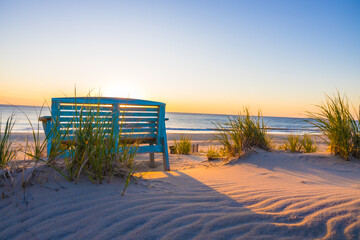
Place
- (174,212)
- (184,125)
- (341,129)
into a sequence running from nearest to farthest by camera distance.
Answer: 1. (174,212)
2. (341,129)
3. (184,125)

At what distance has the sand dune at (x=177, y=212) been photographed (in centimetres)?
149

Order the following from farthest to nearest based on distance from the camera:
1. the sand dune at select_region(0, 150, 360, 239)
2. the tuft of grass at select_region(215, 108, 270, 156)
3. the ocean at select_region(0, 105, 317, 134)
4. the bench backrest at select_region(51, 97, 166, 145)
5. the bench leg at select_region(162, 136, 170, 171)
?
the ocean at select_region(0, 105, 317, 134) → the tuft of grass at select_region(215, 108, 270, 156) → the bench leg at select_region(162, 136, 170, 171) → the bench backrest at select_region(51, 97, 166, 145) → the sand dune at select_region(0, 150, 360, 239)

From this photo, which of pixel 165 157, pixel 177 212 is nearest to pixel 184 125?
pixel 165 157

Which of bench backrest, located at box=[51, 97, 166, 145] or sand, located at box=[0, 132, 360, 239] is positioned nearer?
sand, located at box=[0, 132, 360, 239]

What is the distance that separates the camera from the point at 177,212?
1.71 meters

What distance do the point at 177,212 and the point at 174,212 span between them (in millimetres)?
22

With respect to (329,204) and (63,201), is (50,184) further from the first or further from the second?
(329,204)

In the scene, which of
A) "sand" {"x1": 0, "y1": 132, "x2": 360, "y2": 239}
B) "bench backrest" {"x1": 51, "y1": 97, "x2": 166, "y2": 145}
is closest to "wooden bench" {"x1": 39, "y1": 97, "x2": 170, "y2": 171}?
"bench backrest" {"x1": 51, "y1": 97, "x2": 166, "y2": 145}

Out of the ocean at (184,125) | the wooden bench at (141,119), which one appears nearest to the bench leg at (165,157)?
the wooden bench at (141,119)

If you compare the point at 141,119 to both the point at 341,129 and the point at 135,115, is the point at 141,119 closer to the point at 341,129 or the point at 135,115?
the point at 135,115

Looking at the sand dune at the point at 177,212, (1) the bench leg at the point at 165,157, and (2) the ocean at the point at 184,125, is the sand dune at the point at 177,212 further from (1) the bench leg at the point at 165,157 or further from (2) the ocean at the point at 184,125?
(1) the bench leg at the point at 165,157

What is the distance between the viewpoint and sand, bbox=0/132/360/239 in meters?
1.50

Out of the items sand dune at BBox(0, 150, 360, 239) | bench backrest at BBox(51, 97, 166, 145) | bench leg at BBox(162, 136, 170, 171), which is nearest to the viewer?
sand dune at BBox(0, 150, 360, 239)

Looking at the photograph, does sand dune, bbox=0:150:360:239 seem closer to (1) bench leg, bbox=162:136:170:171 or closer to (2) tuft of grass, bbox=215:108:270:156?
(1) bench leg, bbox=162:136:170:171
